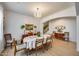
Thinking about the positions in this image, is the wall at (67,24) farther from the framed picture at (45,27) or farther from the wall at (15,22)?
the wall at (15,22)

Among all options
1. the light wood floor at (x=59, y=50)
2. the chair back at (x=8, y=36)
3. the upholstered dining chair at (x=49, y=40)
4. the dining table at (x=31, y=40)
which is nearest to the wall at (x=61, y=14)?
the dining table at (x=31, y=40)

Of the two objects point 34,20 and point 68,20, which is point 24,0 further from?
point 68,20

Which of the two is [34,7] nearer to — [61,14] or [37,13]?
[37,13]

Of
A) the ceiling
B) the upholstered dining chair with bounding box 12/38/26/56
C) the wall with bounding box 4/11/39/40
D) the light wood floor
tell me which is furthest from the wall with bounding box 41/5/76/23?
the upholstered dining chair with bounding box 12/38/26/56

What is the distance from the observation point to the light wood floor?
3098 mm

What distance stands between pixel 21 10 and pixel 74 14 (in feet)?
5.01

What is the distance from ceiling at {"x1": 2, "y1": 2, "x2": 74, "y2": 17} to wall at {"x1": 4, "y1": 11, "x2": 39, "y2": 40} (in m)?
0.12

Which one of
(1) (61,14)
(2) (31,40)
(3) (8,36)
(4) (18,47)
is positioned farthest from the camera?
(1) (61,14)

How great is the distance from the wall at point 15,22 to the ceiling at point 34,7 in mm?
118

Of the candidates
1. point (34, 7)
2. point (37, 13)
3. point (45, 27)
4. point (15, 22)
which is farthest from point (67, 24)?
point (15, 22)

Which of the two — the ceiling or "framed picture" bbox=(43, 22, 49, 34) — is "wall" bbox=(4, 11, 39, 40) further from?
"framed picture" bbox=(43, 22, 49, 34)

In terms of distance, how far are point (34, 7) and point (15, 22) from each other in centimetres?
66

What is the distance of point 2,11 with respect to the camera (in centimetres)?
301

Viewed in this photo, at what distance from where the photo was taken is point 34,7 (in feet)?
10.1
